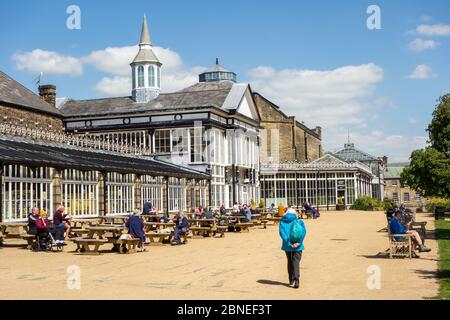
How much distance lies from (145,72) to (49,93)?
6979 mm

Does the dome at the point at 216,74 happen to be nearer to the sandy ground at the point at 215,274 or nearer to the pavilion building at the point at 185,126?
the pavilion building at the point at 185,126

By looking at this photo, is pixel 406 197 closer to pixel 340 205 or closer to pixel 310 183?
pixel 340 205

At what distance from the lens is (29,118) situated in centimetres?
3691

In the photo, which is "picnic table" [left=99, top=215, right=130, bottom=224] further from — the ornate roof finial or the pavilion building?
the ornate roof finial

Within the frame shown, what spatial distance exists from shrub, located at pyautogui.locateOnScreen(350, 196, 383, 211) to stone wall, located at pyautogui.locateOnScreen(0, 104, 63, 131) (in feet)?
87.7

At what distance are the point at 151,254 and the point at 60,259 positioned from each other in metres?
2.46

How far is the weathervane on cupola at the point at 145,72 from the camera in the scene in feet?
147

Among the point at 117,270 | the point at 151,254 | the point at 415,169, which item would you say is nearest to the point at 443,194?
the point at 415,169

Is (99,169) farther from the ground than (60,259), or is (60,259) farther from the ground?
(99,169)

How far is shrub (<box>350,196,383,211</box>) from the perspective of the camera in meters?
53.5

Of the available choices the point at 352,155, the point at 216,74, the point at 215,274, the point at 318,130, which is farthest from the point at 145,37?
the point at 318,130
